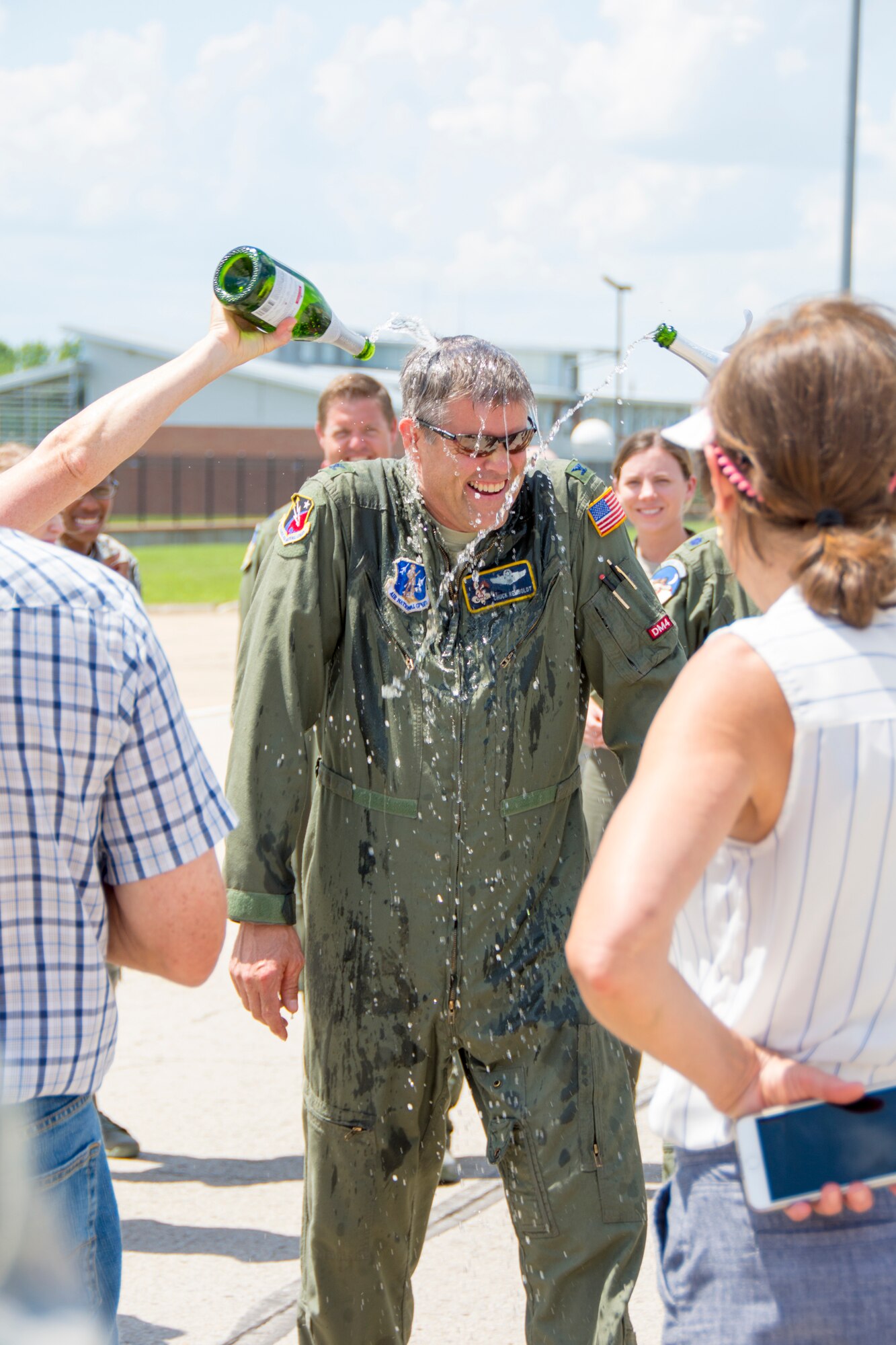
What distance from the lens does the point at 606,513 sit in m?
3.33

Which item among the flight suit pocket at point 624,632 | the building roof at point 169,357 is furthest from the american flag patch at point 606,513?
the building roof at point 169,357

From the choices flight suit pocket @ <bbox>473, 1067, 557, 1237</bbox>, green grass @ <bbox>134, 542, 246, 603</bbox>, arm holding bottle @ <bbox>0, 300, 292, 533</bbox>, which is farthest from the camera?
green grass @ <bbox>134, 542, 246, 603</bbox>

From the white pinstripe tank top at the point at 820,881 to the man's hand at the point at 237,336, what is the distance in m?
1.22

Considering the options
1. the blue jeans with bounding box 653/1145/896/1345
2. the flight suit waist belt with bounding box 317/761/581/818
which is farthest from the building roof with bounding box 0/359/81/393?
the blue jeans with bounding box 653/1145/896/1345

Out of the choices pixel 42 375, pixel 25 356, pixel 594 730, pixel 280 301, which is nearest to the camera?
pixel 280 301

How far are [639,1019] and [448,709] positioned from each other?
1.51m

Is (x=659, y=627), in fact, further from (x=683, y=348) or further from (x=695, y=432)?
(x=695, y=432)

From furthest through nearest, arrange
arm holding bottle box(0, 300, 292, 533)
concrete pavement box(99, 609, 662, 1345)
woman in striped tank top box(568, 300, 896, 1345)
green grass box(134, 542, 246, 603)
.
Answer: green grass box(134, 542, 246, 603)
concrete pavement box(99, 609, 662, 1345)
arm holding bottle box(0, 300, 292, 533)
woman in striped tank top box(568, 300, 896, 1345)

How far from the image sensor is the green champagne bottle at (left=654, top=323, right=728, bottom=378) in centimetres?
330

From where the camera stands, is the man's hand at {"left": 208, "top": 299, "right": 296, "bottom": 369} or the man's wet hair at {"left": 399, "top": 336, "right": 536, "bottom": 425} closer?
the man's hand at {"left": 208, "top": 299, "right": 296, "bottom": 369}

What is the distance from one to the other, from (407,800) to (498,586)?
499 millimetres

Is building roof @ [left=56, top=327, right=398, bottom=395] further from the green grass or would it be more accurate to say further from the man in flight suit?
the man in flight suit

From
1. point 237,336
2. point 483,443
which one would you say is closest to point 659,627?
point 483,443

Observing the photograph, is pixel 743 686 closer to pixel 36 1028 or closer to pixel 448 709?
pixel 36 1028
